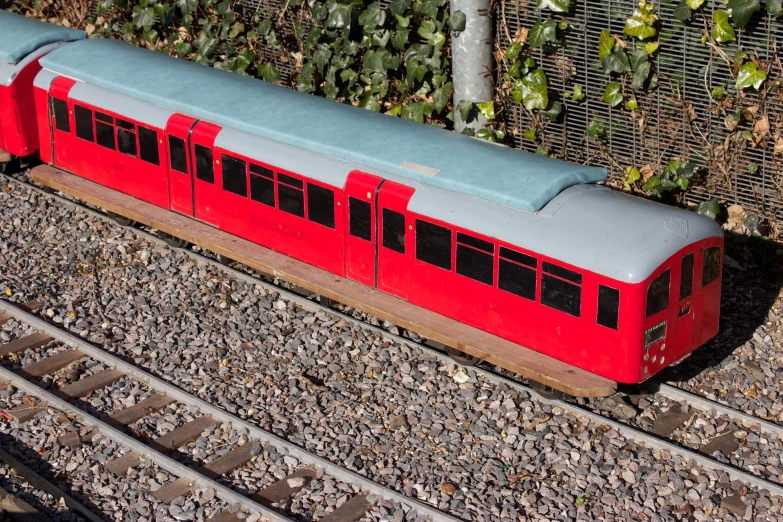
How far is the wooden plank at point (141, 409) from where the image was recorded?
1041 cm

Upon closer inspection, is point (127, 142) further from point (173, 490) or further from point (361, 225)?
point (173, 490)

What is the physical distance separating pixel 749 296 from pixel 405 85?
20.2 ft

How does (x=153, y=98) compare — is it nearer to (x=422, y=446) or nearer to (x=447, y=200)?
(x=447, y=200)

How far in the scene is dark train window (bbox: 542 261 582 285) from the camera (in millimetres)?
9695

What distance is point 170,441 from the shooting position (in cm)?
1005

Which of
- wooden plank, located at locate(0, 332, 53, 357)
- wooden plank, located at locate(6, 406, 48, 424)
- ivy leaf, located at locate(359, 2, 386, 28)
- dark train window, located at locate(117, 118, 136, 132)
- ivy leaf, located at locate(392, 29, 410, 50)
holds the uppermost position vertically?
ivy leaf, located at locate(359, 2, 386, 28)

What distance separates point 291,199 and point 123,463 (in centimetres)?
379

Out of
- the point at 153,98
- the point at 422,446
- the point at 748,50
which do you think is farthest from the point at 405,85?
the point at 422,446

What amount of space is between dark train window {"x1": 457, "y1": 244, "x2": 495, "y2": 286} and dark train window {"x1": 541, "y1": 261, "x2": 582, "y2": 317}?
635mm

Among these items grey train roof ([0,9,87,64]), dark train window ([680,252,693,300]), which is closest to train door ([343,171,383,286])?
dark train window ([680,252,693,300])

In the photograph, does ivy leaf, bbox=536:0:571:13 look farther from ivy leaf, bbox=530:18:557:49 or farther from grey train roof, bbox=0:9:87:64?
grey train roof, bbox=0:9:87:64

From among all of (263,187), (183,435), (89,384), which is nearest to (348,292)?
(263,187)

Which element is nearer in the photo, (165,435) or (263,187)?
(165,435)

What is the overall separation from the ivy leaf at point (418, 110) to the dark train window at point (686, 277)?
242 inches
